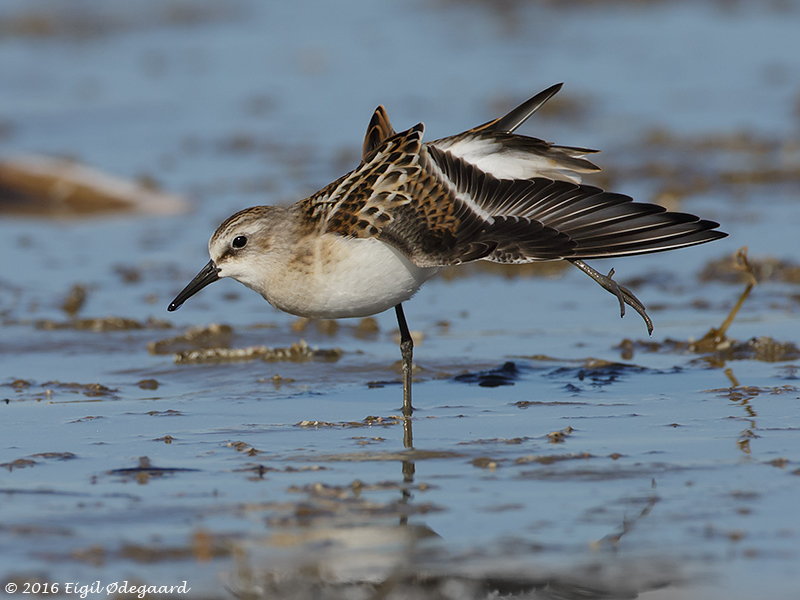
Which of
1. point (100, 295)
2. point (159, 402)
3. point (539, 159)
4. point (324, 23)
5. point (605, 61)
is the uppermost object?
point (324, 23)

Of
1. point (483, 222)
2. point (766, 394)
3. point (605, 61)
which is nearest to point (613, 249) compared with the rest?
point (483, 222)

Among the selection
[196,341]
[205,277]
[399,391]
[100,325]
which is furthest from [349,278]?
[100,325]

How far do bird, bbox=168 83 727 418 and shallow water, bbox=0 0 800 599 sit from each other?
2.46 ft

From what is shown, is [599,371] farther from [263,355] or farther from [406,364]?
[263,355]

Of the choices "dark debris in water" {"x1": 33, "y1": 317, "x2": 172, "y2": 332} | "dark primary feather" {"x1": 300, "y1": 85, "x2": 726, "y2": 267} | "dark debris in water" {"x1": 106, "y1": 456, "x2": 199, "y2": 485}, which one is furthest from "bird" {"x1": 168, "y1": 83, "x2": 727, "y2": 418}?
"dark debris in water" {"x1": 33, "y1": 317, "x2": 172, "y2": 332}

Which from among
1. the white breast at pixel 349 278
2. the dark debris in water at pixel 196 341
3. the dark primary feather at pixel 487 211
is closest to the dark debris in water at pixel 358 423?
the white breast at pixel 349 278

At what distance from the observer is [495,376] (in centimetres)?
724

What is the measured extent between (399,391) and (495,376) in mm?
589

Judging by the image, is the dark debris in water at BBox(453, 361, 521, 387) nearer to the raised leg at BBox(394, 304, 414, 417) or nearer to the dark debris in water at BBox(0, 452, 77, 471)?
the raised leg at BBox(394, 304, 414, 417)

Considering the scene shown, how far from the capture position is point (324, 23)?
74.7ft

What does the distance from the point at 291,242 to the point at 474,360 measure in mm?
1766

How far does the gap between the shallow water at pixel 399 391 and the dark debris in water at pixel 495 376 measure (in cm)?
2

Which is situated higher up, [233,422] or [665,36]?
[665,36]

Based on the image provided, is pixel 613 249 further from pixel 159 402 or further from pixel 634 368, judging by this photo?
pixel 159 402
